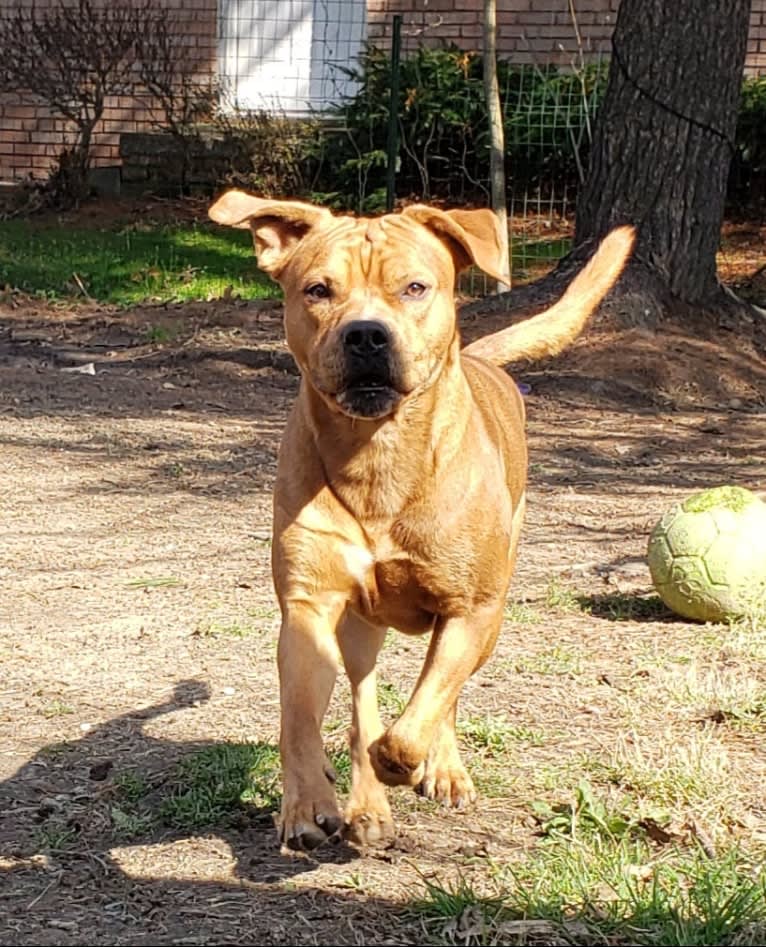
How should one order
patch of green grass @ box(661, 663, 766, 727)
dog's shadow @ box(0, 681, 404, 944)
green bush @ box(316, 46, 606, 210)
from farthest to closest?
green bush @ box(316, 46, 606, 210) < patch of green grass @ box(661, 663, 766, 727) < dog's shadow @ box(0, 681, 404, 944)

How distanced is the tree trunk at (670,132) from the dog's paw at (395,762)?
26.5 feet

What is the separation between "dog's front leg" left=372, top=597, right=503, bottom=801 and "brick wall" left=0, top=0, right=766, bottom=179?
15.6 meters

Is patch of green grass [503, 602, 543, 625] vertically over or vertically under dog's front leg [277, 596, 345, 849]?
under

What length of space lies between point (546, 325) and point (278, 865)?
269 cm

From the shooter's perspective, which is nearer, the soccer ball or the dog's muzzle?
the dog's muzzle

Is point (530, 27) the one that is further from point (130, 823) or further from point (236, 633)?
point (130, 823)

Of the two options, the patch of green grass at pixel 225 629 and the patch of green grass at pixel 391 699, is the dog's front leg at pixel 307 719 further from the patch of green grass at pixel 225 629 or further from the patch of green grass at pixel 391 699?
the patch of green grass at pixel 225 629

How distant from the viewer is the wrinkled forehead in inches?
174

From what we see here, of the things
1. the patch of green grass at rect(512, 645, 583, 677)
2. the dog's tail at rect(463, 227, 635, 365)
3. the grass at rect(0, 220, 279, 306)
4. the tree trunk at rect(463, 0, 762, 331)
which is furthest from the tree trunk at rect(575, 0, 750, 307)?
the patch of green grass at rect(512, 645, 583, 677)

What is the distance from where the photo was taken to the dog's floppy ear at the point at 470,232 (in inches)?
182

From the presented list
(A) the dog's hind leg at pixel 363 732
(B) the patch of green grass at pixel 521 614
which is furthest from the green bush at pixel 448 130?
(A) the dog's hind leg at pixel 363 732

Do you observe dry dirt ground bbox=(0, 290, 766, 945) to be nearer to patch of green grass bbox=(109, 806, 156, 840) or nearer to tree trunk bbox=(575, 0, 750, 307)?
patch of green grass bbox=(109, 806, 156, 840)

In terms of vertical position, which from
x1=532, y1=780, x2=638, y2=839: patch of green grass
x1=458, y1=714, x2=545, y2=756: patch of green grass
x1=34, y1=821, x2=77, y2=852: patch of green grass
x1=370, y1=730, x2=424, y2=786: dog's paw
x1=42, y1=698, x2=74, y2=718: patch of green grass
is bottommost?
x1=42, y1=698, x2=74, y2=718: patch of green grass

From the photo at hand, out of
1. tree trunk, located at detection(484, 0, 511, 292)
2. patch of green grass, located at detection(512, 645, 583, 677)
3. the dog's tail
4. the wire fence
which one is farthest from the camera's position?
the wire fence
